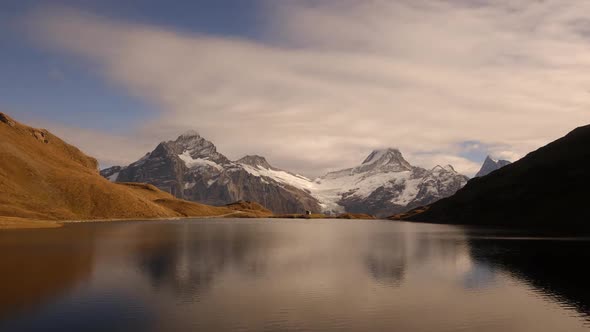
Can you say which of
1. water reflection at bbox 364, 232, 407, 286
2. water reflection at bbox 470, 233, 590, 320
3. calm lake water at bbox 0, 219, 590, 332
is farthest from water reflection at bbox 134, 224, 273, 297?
water reflection at bbox 470, 233, 590, 320

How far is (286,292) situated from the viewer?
162ft

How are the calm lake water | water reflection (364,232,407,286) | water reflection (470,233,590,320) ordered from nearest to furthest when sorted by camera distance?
the calm lake water → water reflection (470,233,590,320) → water reflection (364,232,407,286)

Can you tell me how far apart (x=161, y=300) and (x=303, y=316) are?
13.9 m

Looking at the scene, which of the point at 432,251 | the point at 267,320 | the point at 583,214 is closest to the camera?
the point at 267,320

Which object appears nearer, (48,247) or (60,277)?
(60,277)

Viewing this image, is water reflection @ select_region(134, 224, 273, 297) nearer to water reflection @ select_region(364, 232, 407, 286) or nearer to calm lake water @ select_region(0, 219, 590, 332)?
calm lake water @ select_region(0, 219, 590, 332)

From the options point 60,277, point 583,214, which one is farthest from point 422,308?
point 583,214

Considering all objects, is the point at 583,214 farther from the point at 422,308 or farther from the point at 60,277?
the point at 60,277

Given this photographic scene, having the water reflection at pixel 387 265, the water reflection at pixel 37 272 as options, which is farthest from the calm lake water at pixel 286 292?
the water reflection at pixel 387 265

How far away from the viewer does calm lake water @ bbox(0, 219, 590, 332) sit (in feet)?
121

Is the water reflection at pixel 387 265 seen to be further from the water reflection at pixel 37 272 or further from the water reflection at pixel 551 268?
the water reflection at pixel 37 272

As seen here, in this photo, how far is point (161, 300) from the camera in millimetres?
44188

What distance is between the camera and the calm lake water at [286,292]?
36.9 m

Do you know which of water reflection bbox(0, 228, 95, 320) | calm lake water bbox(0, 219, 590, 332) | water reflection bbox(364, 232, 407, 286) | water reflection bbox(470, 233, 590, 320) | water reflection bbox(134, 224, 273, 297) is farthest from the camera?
water reflection bbox(364, 232, 407, 286)
